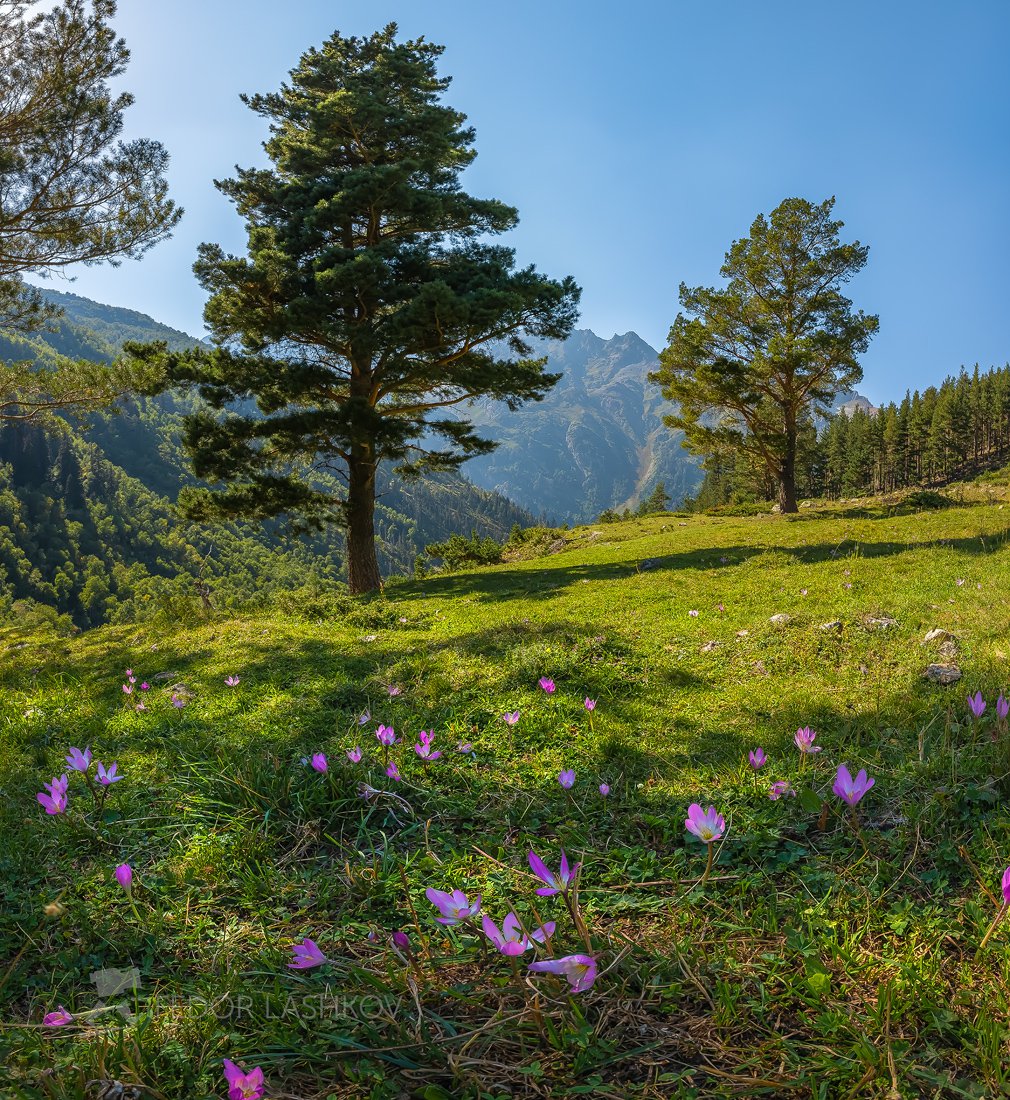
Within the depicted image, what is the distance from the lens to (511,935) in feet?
4.47

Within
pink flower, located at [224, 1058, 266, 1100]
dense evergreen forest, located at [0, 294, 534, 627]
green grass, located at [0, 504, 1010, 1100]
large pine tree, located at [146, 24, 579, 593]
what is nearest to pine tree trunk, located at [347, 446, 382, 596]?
large pine tree, located at [146, 24, 579, 593]

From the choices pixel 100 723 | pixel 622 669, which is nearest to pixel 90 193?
pixel 100 723

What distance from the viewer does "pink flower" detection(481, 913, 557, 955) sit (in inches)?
50.2

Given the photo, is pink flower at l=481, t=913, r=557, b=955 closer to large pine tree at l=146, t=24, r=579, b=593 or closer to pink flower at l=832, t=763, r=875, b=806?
pink flower at l=832, t=763, r=875, b=806

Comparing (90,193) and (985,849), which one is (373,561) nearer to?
(90,193)

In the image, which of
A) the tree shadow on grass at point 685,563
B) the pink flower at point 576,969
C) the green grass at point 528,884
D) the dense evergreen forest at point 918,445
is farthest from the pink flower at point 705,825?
the dense evergreen forest at point 918,445

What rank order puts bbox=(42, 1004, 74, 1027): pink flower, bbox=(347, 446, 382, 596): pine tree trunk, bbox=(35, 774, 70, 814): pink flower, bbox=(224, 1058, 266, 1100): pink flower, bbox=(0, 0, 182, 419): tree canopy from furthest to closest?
bbox=(347, 446, 382, 596): pine tree trunk
bbox=(0, 0, 182, 419): tree canopy
bbox=(35, 774, 70, 814): pink flower
bbox=(42, 1004, 74, 1027): pink flower
bbox=(224, 1058, 266, 1100): pink flower

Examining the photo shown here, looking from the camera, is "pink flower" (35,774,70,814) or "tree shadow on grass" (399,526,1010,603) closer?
"pink flower" (35,774,70,814)

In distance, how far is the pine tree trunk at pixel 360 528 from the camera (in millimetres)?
15719

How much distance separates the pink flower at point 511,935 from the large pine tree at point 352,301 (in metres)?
12.6

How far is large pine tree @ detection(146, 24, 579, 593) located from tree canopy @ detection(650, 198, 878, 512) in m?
11.1

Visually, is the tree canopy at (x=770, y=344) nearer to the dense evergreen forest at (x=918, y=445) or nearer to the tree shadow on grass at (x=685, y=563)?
the tree shadow on grass at (x=685, y=563)

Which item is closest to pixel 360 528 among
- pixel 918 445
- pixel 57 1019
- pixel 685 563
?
pixel 685 563

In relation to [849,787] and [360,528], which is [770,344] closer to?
[360,528]
